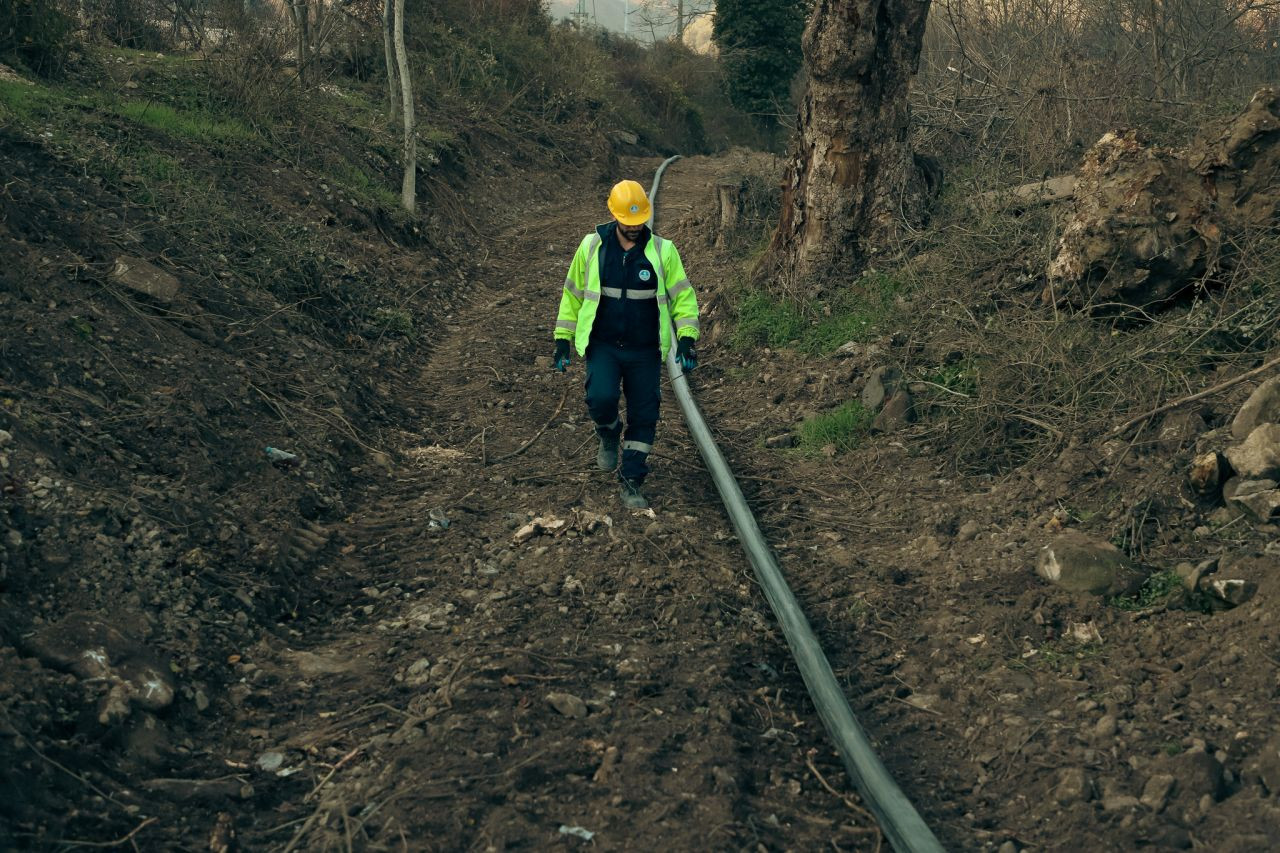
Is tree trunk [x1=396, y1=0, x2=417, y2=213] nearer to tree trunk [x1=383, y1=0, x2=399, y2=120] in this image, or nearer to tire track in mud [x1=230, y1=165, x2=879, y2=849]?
tree trunk [x1=383, y1=0, x2=399, y2=120]

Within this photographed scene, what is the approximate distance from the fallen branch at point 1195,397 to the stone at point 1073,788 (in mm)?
2626

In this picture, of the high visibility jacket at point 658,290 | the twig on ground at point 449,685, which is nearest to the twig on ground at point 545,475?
the high visibility jacket at point 658,290

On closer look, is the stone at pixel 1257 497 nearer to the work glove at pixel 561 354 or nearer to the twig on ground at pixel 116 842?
the work glove at pixel 561 354

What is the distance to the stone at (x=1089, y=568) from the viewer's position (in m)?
5.08

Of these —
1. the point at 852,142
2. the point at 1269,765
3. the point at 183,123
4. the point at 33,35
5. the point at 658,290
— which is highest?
the point at 33,35

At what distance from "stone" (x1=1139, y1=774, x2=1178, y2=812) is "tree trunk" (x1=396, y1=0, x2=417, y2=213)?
11.4 meters

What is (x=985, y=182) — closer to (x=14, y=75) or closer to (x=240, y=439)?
(x=240, y=439)

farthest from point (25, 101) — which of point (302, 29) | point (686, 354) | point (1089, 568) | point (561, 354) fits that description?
point (1089, 568)

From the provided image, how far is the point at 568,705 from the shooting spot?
430 cm

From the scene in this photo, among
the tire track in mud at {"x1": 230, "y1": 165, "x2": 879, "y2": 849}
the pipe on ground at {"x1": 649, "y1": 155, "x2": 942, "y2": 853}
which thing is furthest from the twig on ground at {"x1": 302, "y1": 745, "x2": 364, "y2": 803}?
the pipe on ground at {"x1": 649, "y1": 155, "x2": 942, "y2": 853}

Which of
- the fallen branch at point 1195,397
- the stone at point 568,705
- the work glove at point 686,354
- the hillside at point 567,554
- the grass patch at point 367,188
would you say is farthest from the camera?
the grass patch at point 367,188

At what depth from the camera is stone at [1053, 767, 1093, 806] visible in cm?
388

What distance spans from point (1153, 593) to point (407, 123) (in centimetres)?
1088

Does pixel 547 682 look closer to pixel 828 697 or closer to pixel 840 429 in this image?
pixel 828 697
